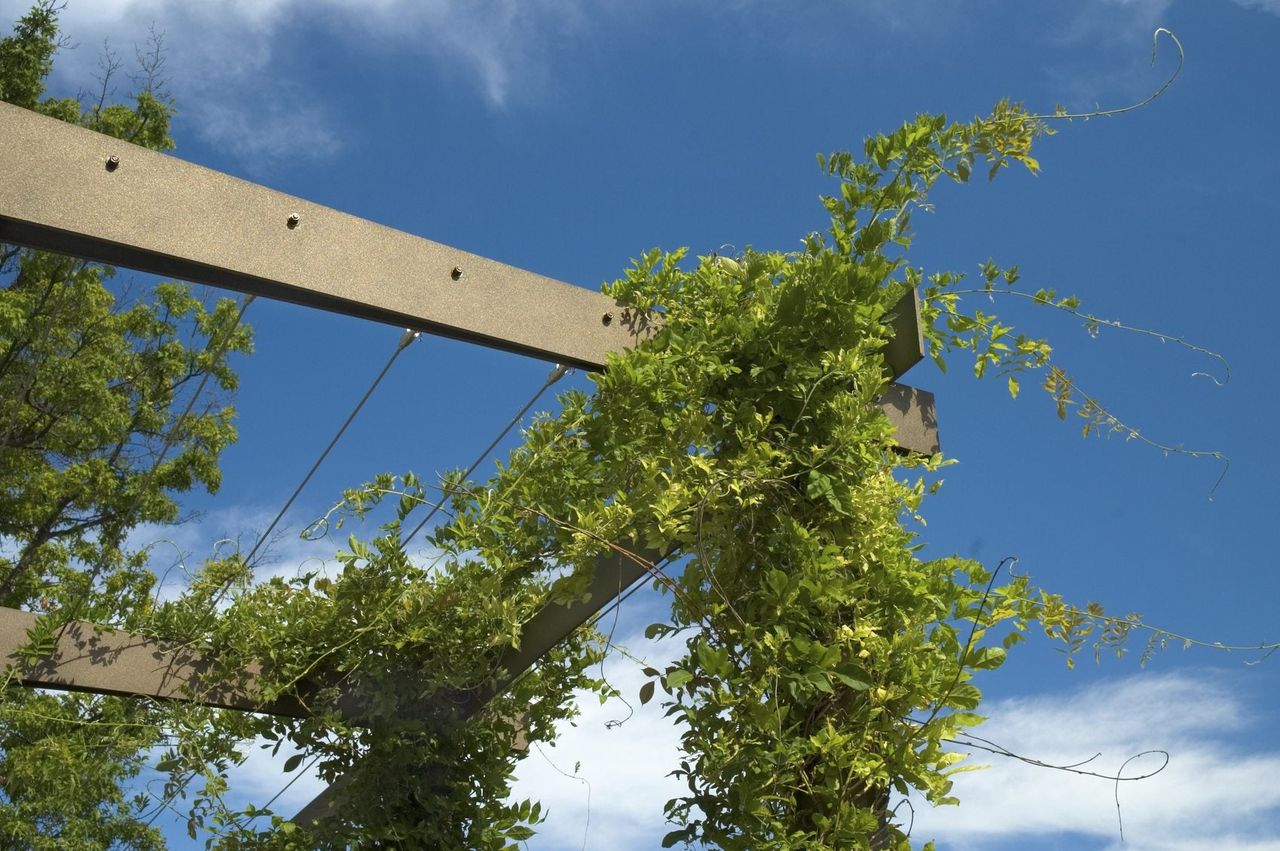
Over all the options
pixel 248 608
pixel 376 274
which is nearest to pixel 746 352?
pixel 376 274

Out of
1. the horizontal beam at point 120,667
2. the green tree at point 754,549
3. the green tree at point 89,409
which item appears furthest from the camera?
the green tree at point 89,409

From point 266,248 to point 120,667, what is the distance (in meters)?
1.67

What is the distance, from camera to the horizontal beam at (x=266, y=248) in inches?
82.4

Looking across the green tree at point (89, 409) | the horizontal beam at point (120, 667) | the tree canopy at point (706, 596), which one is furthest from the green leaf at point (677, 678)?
the green tree at point (89, 409)

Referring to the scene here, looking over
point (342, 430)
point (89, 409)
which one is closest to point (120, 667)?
point (342, 430)

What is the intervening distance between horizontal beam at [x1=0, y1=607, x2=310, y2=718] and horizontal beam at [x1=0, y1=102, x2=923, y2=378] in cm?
146

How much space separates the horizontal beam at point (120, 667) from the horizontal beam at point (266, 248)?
1.46 m

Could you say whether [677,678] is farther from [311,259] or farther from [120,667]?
[120,667]

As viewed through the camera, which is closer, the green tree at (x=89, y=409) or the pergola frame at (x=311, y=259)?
the pergola frame at (x=311, y=259)

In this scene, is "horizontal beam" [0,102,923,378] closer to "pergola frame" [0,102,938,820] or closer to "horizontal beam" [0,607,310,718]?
"pergola frame" [0,102,938,820]

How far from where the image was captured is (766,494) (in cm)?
228

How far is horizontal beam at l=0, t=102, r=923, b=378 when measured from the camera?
6.86ft

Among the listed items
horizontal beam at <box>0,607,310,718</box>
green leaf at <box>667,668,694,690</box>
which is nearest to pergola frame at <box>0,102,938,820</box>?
green leaf at <box>667,668,694,690</box>

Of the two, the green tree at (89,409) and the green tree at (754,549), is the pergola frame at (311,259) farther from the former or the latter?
the green tree at (89,409)
